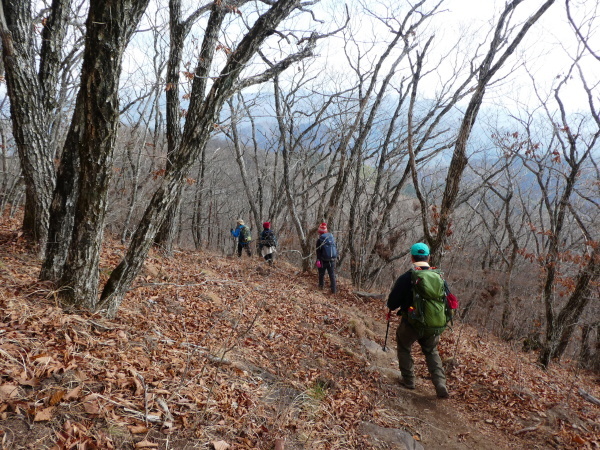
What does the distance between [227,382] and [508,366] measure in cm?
616

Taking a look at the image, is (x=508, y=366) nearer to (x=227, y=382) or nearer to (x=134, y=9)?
(x=227, y=382)

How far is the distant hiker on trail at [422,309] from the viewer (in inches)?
177

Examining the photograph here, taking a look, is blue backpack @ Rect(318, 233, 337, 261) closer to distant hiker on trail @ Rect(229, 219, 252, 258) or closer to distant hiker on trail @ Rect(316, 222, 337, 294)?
distant hiker on trail @ Rect(316, 222, 337, 294)

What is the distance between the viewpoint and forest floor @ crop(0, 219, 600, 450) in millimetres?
2311

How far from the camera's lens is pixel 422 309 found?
449 centimetres

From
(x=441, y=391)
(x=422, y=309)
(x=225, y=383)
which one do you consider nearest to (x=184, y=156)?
(x=225, y=383)

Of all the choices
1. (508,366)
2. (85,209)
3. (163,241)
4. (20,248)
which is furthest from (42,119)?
(508,366)

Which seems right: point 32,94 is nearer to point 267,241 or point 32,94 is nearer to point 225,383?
point 225,383

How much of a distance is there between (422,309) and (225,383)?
263cm

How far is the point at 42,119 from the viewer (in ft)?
14.9

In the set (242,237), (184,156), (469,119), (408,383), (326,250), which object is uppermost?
(469,119)

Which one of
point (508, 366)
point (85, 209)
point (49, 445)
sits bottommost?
point (508, 366)

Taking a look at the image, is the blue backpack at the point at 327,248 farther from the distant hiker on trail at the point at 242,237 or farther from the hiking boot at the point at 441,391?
the hiking boot at the point at 441,391

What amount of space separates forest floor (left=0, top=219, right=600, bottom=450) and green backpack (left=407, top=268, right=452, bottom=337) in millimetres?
1097
